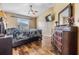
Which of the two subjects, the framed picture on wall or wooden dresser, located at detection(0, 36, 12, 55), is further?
the framed picture on wall

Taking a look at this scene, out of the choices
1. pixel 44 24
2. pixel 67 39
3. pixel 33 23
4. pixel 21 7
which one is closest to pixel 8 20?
pixel 21 7

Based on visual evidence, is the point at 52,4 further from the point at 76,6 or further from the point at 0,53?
the point at 0,53

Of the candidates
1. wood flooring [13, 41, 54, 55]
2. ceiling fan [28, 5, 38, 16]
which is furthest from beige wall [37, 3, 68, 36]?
wood flooring [13, 41, 54, 55]

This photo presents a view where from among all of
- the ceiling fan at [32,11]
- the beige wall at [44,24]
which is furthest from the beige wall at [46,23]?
the ceiling fan at [32,11]

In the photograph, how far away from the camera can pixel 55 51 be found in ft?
8.95

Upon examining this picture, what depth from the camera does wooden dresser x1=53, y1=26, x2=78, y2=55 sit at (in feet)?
8.77

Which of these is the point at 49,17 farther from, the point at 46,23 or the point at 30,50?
the point at 30,50

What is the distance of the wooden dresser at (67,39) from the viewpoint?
267 cm

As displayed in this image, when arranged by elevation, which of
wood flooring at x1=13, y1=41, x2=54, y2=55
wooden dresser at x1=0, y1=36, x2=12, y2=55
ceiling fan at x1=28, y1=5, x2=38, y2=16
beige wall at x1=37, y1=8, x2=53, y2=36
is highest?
ceiling fan at x1=28, y1=5, x2=38, y2=16

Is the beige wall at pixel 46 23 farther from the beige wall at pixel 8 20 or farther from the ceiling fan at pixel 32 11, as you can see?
the beige wall at pixel 8 20

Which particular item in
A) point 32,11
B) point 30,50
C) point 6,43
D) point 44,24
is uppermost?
point 32,11

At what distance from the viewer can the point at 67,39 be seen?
2.70 metres

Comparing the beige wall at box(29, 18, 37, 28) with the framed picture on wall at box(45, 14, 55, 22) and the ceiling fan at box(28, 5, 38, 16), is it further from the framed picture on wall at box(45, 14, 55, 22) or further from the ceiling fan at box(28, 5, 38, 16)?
the framed picture on wall at box(45, 14, 55, 22)

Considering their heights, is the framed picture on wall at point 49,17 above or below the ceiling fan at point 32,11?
below
